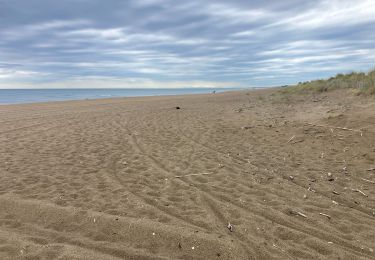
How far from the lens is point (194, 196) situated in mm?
6082

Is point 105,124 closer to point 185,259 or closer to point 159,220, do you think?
point 159,220

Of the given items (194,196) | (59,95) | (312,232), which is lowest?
(312,232)

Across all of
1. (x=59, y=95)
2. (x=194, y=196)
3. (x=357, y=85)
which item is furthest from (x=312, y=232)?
(x=59, y=95)

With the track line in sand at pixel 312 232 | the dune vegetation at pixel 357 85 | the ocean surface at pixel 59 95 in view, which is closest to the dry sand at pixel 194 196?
the track line in sand at pixel 312 232

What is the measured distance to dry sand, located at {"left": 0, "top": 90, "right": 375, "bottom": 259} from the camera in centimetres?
435

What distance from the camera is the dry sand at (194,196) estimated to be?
14.3ft

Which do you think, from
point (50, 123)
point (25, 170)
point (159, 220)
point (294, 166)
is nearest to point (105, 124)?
point (50, 123)

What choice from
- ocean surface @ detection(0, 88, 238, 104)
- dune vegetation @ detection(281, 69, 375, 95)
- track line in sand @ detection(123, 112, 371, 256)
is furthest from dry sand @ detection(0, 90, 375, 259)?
ocean surface @ detection(0, 88, 238, 104)

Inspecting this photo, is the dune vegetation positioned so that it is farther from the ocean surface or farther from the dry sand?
the ocean surface

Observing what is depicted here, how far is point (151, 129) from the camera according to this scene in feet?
46.2

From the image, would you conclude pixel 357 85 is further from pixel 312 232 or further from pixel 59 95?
pixel 59 95

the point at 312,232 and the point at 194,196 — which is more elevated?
the point at 194,196

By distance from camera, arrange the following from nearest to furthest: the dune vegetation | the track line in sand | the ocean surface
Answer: the track line in sand, the dune vegetation, the ocean surface

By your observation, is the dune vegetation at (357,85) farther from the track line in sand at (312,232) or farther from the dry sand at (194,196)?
the track line in sand at (312,232)
